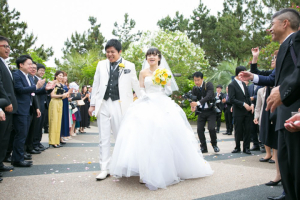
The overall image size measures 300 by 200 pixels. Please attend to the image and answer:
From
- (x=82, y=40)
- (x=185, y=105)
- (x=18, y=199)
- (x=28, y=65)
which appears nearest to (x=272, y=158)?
(x=18, y=199)

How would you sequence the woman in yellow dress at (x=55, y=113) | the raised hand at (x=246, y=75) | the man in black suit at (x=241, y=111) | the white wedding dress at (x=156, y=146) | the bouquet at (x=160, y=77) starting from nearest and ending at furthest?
the raised hand at (x=246, y=75) < the white wedding dress at (x=156, y=146) < the bouquet at (x=160, y=77) < the man in black suit at (x=241, y=111) < the woman in yellow dress at (x=55, y=113)

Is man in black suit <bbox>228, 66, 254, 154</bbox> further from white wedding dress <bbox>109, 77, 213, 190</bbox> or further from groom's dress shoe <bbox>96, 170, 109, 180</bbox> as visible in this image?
groom's dress shoe <bbox>96, 170, 109, 180</bbox>

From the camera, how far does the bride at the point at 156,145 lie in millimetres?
3947

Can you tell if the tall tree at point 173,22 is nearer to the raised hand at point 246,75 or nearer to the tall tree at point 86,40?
the tall tree at point 86,40

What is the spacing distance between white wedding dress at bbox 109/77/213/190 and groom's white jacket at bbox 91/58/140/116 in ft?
0.64

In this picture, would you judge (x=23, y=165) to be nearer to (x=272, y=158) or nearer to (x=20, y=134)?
(x=20, y=134)

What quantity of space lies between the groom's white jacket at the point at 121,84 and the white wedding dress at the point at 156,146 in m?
0.20

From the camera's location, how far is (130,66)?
4883 millimetres

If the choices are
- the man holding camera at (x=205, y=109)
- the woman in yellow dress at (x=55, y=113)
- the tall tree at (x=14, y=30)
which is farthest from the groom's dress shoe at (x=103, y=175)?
the tall tree at (x=14, y=30)

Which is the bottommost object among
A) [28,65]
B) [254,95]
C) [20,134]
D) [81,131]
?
[81,131]

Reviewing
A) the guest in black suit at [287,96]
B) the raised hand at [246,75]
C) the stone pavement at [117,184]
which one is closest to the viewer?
the guest in black suit at [287,96]

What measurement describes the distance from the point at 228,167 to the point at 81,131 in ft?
28.2

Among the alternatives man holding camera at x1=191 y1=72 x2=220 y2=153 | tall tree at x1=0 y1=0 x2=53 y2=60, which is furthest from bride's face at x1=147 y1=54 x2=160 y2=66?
tall tree at x1=0 y1=0 x2=53 y2=60

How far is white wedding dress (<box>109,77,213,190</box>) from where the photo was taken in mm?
3943
